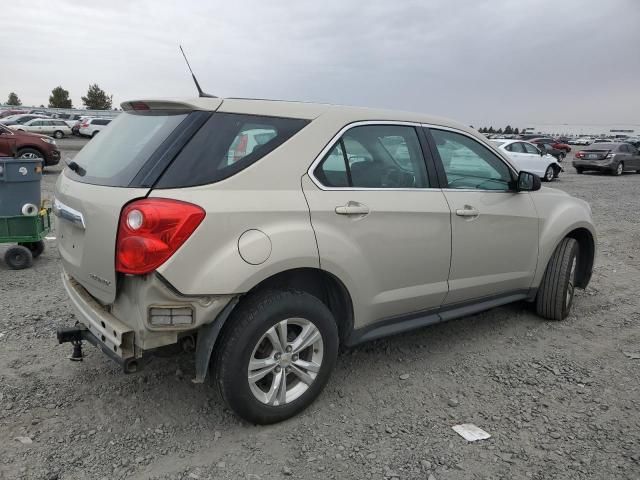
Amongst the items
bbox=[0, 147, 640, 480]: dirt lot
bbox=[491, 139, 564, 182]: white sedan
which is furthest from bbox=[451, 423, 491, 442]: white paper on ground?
bbox=[491, 139, 564, 182]: white sedan

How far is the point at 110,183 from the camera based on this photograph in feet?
8.76

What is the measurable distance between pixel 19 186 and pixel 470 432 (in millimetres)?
5222

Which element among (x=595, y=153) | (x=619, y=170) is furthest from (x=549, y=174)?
(x=619, y=170)

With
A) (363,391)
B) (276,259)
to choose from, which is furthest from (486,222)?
(276,259)

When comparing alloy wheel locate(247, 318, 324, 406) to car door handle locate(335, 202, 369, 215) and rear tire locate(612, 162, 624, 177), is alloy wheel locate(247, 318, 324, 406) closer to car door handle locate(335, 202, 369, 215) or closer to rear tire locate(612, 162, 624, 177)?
car door handle locate(335, 202, 369, 215)

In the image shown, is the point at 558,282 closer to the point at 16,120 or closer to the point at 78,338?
the point at 78,338

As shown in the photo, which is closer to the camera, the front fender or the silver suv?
the silver suv

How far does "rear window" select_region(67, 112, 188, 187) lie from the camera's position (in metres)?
2.66

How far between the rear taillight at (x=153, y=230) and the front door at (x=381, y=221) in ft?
2.31

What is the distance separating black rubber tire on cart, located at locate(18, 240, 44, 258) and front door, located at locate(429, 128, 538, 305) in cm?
482

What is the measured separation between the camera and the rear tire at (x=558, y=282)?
4.52m

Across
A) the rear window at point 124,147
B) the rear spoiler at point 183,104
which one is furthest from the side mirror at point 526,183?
the rear window at point 124,147

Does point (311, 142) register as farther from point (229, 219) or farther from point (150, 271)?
point (150, 271)

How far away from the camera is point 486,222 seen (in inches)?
148
